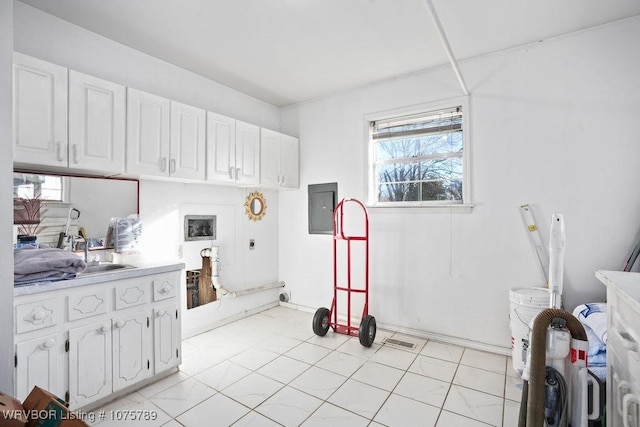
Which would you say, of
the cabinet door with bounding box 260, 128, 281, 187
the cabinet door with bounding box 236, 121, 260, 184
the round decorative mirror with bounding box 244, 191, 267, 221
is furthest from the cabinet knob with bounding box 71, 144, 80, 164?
the round decorative mirror with bounding box 244, 191, 267, 221

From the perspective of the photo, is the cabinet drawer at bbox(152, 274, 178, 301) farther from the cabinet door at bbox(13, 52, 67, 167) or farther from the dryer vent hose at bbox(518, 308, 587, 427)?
the dryer vent hose at bbox(518, 308, 587, 427)

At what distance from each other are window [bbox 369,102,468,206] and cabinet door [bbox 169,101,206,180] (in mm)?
1883

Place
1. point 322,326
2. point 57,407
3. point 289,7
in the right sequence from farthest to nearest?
point 322,326, point 289,7, point 57,407

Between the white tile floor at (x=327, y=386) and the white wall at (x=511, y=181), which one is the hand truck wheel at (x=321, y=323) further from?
the white wall at (x=511, y=181)

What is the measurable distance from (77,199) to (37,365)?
1.23 m

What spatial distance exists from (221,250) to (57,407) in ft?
8.55

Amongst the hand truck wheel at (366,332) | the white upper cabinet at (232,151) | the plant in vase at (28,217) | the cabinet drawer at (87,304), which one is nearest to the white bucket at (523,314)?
the hand truck wheel at (366,332)

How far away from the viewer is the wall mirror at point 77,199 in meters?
2.30

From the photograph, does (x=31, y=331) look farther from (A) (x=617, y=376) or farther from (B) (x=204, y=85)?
(A) (x=617, y=376)

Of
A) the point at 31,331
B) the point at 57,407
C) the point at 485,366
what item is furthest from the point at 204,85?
the point at 485,366

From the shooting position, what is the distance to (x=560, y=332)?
1.46 m

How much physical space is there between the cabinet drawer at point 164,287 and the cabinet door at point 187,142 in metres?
0.92

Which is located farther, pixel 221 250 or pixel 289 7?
pixel 221 250

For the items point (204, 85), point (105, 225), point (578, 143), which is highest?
point (204, 85)
